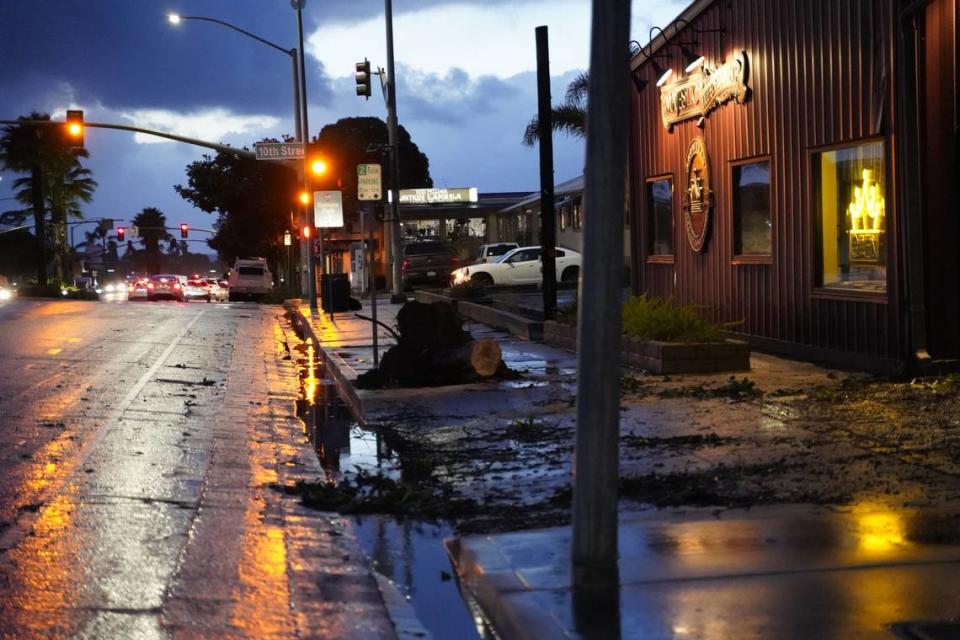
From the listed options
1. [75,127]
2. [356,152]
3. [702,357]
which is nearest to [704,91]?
[702,357]

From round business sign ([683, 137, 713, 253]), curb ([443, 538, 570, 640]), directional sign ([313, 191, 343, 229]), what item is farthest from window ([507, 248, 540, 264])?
curb ([443, 538, 570, 640])

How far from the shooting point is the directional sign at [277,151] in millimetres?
35062

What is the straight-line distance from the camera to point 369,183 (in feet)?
53.9

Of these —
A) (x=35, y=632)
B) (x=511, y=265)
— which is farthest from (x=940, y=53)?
(x=511, y=265)

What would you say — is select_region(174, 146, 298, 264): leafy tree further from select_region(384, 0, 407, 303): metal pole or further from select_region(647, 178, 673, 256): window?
select_region(647, 178, 673, 256): window

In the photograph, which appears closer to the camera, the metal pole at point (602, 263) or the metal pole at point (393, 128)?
the metal pole at point (602, 263)

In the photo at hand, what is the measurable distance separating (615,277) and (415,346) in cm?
876

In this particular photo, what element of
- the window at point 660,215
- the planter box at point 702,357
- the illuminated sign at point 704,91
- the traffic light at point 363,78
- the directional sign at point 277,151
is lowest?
the planter box at point 702,357

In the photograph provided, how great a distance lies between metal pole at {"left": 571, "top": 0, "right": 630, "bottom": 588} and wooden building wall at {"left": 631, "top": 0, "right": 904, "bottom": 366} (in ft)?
24.3

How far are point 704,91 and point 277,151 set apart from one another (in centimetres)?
1941

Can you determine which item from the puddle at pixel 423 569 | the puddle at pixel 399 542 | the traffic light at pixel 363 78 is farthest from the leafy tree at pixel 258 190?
the puddle at pixel 423 569

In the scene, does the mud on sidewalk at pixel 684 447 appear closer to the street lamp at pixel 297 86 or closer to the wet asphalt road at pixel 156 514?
the wet asphalt road at pixel 156 514

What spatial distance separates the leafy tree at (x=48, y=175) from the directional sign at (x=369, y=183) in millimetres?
43794

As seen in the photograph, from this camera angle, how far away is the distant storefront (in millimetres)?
12250
